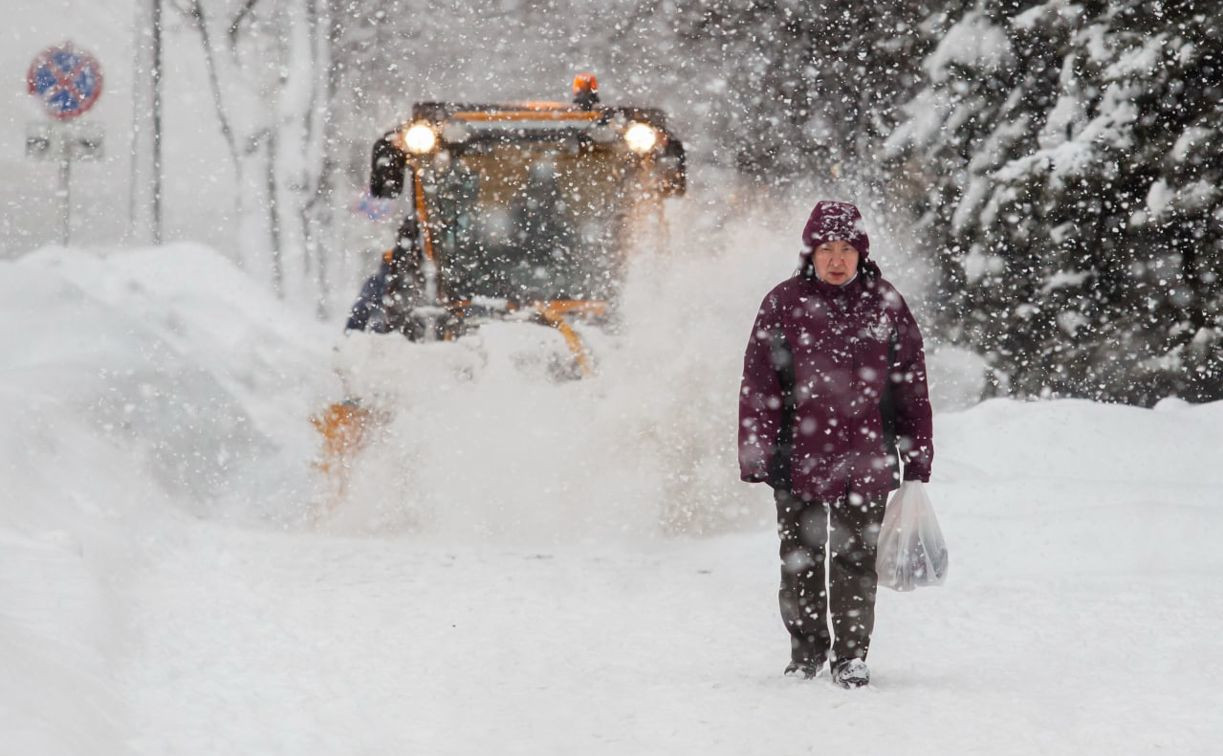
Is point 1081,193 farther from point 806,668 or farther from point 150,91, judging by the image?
point 150,91

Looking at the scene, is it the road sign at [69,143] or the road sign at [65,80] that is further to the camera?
the road sign at [69,143]

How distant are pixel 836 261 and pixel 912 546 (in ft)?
3.04

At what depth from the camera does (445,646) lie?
572 cm

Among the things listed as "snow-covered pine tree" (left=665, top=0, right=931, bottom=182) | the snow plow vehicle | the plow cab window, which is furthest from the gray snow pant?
"snow-covered pine tree" (left=665, top=0, right=931, bottom=182)

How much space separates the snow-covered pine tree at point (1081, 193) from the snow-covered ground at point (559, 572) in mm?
852

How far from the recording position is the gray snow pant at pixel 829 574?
509 cm

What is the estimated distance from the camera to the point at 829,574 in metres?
5.16

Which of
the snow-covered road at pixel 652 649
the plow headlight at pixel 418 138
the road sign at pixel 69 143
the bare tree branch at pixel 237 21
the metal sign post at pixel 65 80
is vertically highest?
the bare tree branch at pixel 237 21

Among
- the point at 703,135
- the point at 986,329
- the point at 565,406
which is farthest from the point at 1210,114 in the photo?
the point at 703,135

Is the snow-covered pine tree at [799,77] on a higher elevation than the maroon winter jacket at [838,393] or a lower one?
higher

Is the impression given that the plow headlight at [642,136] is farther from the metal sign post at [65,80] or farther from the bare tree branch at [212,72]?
the bare tree branch at [212,72]

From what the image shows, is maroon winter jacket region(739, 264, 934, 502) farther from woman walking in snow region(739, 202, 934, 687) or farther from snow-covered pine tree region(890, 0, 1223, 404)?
snow-covered pine tree region(890, 0, 1223, 404)

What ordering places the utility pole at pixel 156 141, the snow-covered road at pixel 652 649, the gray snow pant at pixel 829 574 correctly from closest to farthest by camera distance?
the snow-covered road at pixel 652 649 → the gray snow pant at pixel 829 574 → the utility pole at pixel 156 141

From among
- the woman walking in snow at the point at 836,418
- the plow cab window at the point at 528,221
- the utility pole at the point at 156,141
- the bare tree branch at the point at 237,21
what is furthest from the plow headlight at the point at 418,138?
the bare tree branch at the point at 237,21
